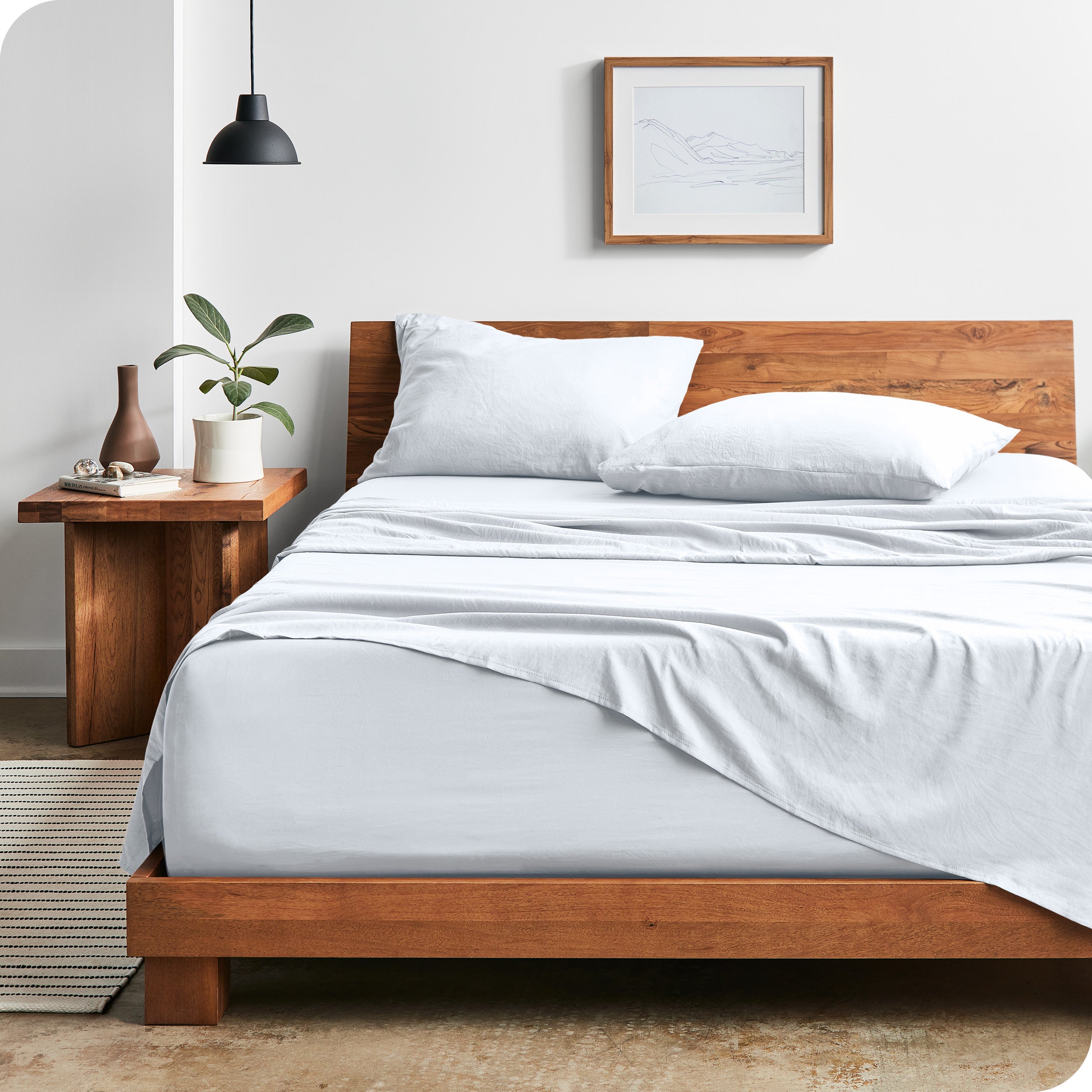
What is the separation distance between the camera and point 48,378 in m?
3.31

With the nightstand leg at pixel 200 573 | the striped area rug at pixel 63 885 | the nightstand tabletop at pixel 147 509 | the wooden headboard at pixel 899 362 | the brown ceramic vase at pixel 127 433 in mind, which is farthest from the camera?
the wooden headboard at pixel 899 362

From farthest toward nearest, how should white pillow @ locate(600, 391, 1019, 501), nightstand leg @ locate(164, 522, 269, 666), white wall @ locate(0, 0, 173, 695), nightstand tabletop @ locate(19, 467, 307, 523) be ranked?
white wall @ locate(0, 0, 173, 695), nightstand leg @ locate(164, 522, 269, 666), nightstand tabletop @ locate(19, 467, 307, 523), white pillow @ locate(600, 391, 1019, 501)

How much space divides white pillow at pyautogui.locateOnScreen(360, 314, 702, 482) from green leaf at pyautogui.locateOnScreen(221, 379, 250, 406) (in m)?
0.37

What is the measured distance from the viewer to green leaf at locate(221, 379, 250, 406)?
9.74 ft

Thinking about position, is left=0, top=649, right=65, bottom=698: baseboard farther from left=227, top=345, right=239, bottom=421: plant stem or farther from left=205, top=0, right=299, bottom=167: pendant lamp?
left=205, top=0, right=299, bottom=167: pendant lamp

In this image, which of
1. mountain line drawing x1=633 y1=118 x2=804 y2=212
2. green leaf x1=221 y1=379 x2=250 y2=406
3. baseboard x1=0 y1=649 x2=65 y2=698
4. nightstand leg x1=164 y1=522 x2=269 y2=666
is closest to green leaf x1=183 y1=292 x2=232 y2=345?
green leaf x1=221 y1=379 x2=250 y2=406

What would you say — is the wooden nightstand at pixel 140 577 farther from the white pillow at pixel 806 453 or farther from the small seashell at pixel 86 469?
the white pillow at pixel 806 453

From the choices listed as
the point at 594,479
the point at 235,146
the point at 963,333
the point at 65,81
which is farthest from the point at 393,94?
the point at 963,333

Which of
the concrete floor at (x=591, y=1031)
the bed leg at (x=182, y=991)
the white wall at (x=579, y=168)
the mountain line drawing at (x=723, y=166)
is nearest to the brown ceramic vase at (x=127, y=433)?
the white wall at (x=579, y=168)

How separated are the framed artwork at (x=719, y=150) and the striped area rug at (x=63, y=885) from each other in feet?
6.59

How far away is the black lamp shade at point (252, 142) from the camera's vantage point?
297cm

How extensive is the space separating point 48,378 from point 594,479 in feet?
5.20

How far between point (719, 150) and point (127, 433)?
181cm

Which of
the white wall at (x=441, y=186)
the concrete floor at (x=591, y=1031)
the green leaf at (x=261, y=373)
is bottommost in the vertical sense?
the concrete floor at (x=591, y=1031)
